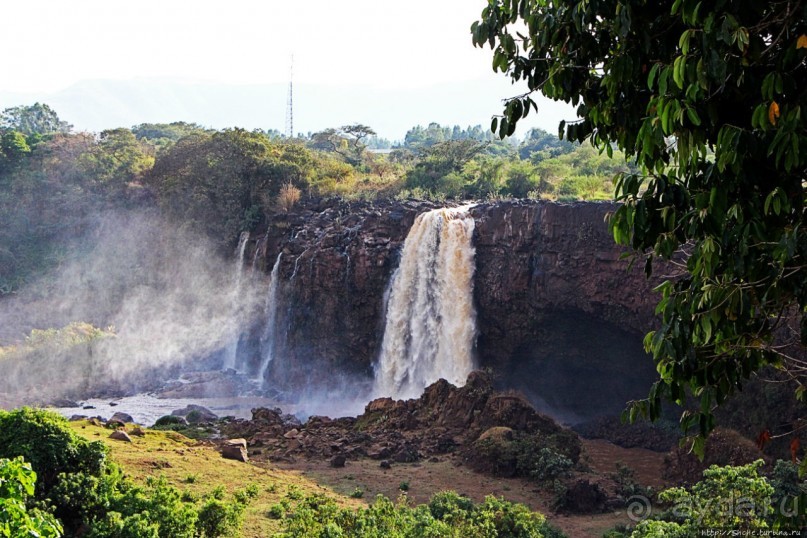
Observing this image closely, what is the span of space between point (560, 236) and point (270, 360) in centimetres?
1272

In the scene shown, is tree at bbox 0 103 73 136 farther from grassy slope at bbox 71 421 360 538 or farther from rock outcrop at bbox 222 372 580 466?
grassy slope at bbox 71 421 360 538

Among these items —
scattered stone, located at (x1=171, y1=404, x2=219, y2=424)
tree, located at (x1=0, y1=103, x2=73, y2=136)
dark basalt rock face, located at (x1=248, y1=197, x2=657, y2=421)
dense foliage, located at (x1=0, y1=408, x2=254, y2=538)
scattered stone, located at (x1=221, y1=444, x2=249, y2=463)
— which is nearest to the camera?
dense foliage, located at (x1=0, y1=408, x2=254, y2=538)

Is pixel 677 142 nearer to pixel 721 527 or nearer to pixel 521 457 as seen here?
pixel 721 527

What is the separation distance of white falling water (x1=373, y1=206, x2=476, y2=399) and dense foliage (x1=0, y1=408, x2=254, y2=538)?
591 inches

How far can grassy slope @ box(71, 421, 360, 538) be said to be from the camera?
16047 millimetres

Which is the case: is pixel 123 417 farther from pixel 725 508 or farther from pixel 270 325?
pixel 725 508

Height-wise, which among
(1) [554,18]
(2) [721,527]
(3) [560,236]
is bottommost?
(2) [721,527]

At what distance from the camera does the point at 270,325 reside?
32875 millimetres

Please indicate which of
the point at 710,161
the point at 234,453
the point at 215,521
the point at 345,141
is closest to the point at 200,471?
the point at 234,453

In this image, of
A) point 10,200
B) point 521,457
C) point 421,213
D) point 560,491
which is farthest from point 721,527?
point 10,200

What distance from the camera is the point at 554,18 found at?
572 cm

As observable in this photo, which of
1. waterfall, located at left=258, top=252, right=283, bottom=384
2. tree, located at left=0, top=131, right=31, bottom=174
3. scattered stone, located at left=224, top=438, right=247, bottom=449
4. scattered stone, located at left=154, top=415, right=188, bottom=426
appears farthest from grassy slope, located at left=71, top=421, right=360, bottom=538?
tree, located at left=0, top=131, right=31, bottom=174

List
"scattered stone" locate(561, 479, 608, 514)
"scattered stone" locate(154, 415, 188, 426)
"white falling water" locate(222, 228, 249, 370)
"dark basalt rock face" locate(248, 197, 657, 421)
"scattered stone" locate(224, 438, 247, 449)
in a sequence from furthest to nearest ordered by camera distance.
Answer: "white falling water" locate(222, 228, 249, 370)
"dark basalt rock face" locate(248, 197, 657, 421)
"scattered stone" locate(154, 415, 188, 426)
"scattered stone" locate(224, 438, 247, 449)
"scattered stone" locate(561, 479, 608, 514)

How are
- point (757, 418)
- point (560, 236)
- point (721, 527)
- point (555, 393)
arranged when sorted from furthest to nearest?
1. point (555, 393)
2. point (560, 236)
3. point (757, 418)
4. point (721, 527)
